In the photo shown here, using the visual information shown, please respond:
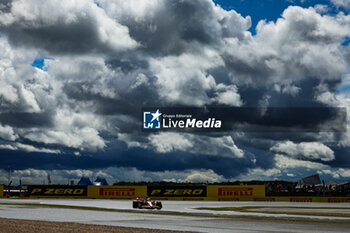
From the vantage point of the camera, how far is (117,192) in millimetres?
63438

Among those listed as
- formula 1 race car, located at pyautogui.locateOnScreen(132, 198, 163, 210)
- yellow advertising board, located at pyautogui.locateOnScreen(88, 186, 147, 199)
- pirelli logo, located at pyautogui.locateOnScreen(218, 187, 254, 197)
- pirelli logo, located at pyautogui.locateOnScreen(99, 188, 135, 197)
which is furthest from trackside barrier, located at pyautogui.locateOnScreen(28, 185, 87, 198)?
formula 1 race car, located at pyautogui.locateOnScreen(132, 198, 163, 210)

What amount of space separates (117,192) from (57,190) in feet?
28.2

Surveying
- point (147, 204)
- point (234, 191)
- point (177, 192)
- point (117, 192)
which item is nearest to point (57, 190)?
point (117, 192)

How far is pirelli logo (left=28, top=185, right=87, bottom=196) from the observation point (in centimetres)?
6388

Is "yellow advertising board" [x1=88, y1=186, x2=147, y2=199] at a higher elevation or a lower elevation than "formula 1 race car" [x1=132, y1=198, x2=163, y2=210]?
higher

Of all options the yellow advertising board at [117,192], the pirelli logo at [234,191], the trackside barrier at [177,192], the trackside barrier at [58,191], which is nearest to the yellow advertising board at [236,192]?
the pirelli logo at [234,191]

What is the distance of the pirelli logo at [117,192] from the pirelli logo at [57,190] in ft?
8.92

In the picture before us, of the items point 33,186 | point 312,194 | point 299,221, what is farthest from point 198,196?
point 299,221

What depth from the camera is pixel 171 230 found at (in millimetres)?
18031

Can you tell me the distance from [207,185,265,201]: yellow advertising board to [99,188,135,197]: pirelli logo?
10.8 meters

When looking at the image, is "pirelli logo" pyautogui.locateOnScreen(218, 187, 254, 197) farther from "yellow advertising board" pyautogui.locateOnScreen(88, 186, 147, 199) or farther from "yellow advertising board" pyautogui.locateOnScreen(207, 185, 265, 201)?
"yellow advertising board" pyautogui.locateOnScreen(88, 186, 147, 199)

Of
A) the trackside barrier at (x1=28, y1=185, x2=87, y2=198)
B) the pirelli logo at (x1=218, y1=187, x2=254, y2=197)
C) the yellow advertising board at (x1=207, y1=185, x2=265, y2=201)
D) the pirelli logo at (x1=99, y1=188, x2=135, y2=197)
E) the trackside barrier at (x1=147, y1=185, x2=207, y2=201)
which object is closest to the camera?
the yellow advertising board at (x1=207, y1=185, x2=265, y2=201)

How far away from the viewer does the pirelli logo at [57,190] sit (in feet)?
210

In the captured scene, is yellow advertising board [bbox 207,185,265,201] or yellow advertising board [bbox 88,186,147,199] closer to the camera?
yellow advertising board [bbox 207,185,265,201]
